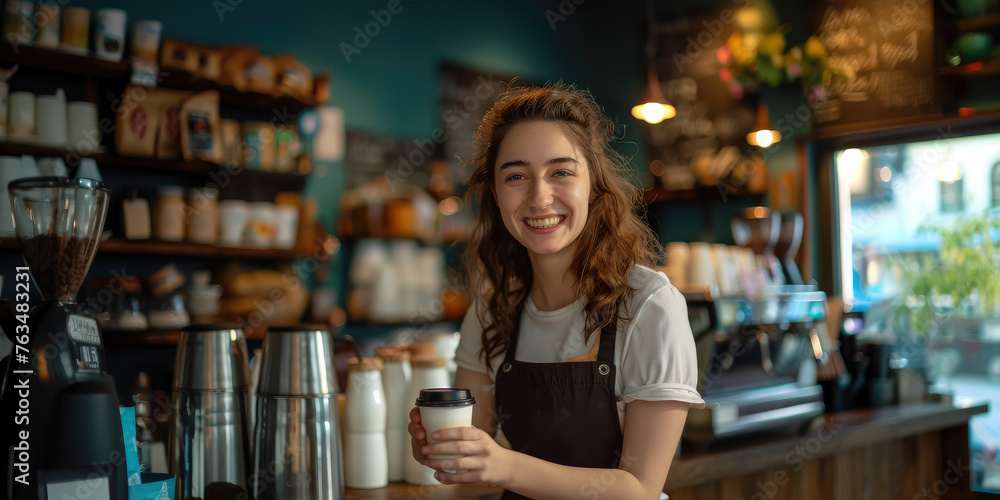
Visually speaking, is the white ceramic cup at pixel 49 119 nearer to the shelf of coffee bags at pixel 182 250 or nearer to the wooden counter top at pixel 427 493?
the shelf of coffee bags at pixel 182 250

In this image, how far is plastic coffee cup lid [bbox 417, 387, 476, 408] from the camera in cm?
113

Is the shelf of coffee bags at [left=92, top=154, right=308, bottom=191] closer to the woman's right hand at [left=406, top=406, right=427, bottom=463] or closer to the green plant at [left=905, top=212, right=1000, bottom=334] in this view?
the woman's right hand at [left=406, top=406, right=427, bottom=463]

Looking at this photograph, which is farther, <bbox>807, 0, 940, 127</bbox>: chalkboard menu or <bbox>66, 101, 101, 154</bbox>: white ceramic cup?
<bbox>807, 0, 940, 127</bbox>: chalkboard menu

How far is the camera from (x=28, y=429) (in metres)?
1.09

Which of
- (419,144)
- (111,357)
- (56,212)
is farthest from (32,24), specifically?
(56,212)

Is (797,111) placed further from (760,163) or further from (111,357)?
(111,357)

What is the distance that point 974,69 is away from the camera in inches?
147

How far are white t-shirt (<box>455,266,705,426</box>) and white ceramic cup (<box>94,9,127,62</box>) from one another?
280cm

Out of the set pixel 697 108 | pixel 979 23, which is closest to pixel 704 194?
pixel 697 108

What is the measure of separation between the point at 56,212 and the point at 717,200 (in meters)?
4.15

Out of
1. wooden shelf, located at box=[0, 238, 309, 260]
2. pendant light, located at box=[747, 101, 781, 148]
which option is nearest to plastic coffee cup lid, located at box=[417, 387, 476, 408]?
wooden shelf, located at box=[0, 238, 309, 260]

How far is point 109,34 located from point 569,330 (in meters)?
2.93

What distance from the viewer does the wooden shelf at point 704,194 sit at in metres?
4.55

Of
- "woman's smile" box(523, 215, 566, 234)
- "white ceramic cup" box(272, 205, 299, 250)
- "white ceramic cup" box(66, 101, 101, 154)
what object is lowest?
"woman's smile" box(523, 215, 566, 234)
